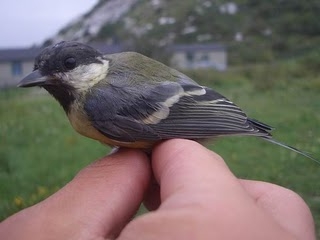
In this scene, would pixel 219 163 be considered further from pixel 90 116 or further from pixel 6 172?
pixel 6 172

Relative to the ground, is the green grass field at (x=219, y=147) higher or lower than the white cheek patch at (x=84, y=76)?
lower

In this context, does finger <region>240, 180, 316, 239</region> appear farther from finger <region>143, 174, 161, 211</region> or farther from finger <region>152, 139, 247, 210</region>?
finger <region>143, 174, 161, 211</region>

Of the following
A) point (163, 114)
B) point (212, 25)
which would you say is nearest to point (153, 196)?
point (163, 114)

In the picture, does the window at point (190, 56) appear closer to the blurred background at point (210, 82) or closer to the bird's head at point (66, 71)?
the blurred background at point (210, 82)

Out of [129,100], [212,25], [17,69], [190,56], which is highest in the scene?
[129,100]

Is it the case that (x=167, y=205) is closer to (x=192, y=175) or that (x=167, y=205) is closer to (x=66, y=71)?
(x=192, y=175)

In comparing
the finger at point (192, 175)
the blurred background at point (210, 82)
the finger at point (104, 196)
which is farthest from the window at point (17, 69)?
the finger at point (192, 175)

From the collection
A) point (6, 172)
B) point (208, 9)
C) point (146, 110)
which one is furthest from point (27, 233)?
point (208, 9)
